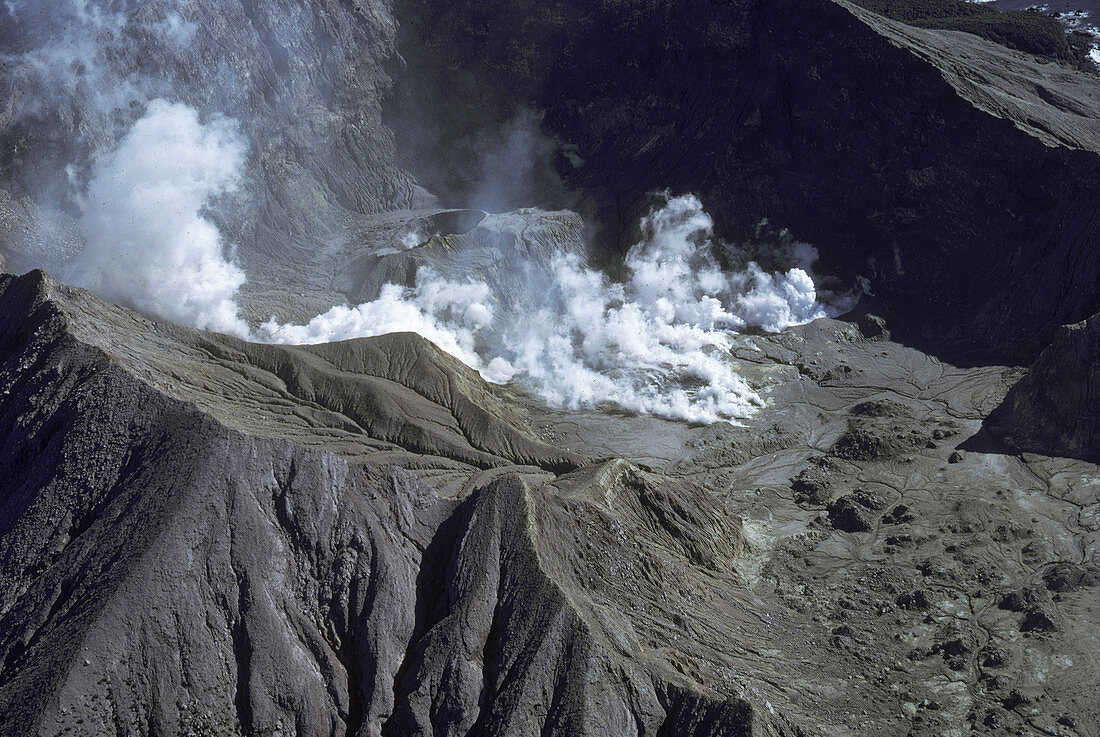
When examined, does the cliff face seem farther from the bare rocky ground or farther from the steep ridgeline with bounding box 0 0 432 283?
the bare rocky ground

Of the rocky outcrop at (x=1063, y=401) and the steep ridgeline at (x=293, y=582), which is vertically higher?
the rocky outcrop at (x=1063, y=401)

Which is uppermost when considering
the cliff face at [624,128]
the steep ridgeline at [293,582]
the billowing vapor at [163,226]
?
the cliff face at [624,128]

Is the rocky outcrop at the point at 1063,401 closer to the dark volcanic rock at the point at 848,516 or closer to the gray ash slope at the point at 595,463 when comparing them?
the gray ash slope at the point at 595,463

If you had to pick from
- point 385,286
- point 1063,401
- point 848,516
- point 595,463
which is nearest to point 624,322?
point 385,286

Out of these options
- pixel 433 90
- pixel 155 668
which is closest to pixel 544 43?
pixel 433 90

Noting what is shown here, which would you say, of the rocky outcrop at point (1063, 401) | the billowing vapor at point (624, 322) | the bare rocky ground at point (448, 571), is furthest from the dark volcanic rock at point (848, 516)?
the rocky outcrop at point (1063, 401)

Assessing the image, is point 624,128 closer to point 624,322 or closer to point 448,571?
point 624,322
